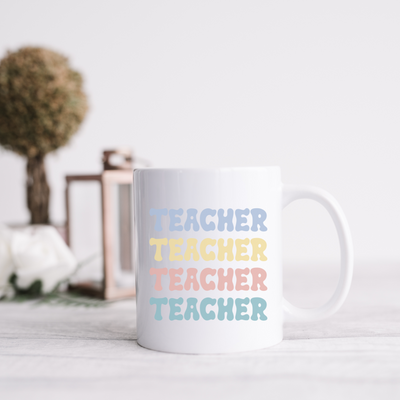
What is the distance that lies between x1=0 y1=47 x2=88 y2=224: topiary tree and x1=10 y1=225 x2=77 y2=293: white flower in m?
0.17

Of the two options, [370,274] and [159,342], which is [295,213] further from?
[159,342]

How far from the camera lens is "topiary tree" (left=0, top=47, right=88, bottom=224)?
2.98 ft

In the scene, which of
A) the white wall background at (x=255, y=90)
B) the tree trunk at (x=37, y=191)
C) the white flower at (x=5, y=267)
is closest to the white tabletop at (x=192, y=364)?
the white flower at (x=5, y=267)

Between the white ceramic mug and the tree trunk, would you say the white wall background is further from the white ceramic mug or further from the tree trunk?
the white ceramic mug

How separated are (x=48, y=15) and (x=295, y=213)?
0.76m

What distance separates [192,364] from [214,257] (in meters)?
0.10

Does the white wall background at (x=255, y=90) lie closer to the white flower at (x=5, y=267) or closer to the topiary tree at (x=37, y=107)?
the topiary tree at (x=37, y=107)

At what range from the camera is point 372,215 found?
3.94 feet

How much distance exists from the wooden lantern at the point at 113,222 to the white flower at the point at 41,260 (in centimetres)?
4

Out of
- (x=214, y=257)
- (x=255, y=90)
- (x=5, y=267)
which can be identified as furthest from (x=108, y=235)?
(x=255, y=90)

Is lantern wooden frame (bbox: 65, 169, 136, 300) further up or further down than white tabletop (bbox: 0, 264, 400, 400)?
further up

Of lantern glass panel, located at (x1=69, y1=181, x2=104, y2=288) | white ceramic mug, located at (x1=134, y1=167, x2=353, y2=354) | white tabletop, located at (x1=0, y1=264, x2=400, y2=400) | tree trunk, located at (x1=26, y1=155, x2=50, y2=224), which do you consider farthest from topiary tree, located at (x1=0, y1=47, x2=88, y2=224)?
white ceramic mug, located at (x1=134, y1=167, x2=353, y2=354)

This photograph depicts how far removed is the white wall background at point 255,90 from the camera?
1.15 meters

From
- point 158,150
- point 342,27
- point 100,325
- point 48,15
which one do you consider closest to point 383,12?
point 342,27
